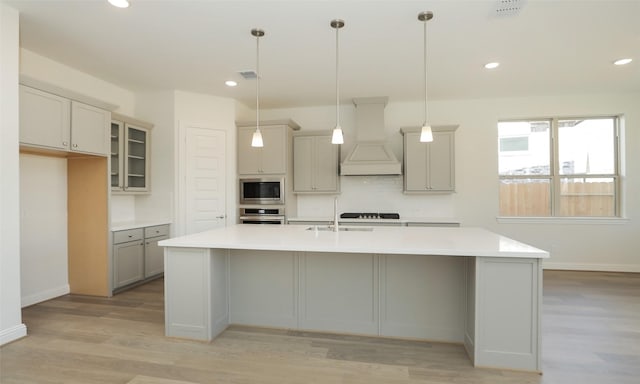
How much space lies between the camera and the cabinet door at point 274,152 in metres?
5.10

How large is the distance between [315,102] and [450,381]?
4332mm

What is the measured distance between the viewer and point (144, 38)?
318 cm

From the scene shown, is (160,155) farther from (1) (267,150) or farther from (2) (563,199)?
(2) (563,199)

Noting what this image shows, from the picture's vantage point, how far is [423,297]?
8.88ft

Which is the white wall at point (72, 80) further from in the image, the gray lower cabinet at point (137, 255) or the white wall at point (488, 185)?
the white wall at point (488, 185)

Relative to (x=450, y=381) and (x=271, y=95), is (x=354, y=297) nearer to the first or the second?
(x=450, y=381)

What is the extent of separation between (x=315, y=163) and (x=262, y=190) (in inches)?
36.8

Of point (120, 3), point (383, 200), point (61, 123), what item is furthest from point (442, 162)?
point (61, 123)

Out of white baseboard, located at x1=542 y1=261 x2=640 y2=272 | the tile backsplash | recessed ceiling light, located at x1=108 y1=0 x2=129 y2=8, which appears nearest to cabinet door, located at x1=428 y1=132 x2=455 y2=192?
the tile backsplash

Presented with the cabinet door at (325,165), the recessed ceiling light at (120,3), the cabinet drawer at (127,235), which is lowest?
the cabinet drawer at (127,235)

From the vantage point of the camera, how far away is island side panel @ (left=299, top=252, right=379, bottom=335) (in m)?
2.80

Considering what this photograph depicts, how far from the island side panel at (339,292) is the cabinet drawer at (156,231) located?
258 centimetres

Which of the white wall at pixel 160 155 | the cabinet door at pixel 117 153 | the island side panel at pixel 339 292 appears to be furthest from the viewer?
the white wall at pixel 160 155

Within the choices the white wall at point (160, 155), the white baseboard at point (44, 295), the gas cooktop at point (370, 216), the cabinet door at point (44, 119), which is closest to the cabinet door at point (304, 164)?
the gas cooktop at point (370, 216)
